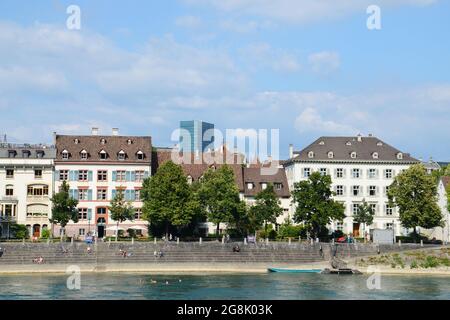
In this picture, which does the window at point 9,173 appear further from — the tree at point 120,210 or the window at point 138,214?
the window at point 138,214

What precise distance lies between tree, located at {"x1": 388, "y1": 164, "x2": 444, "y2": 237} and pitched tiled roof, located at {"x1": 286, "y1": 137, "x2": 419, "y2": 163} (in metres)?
13.9

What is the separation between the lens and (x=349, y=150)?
366 feet

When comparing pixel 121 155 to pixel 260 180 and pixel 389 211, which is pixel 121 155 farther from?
pixel 389 211

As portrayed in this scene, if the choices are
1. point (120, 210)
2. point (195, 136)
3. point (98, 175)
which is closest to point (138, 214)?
point (120, 210)

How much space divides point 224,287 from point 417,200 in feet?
141

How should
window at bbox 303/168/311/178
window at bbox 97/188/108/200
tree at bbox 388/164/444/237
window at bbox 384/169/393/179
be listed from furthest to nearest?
window at bbox 384/169/393/179
window at bbox 303/168/311/178
window at bbox 97/188/108/200
tree at bbox 388/164/444/237

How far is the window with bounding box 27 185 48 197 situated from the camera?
102688mm

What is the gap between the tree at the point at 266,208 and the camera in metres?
97.1

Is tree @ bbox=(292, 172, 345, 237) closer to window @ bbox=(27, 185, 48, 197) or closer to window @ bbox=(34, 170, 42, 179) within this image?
window @ bbox=(27, 185, 48, 197)

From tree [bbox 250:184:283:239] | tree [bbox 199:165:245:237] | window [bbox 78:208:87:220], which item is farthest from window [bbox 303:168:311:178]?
window [bbox 78:208:87:220]

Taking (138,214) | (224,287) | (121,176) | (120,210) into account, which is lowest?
(224,287)

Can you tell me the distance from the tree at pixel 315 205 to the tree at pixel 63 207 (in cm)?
3173

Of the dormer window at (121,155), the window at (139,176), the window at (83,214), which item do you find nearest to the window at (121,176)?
the window at (139,176)
